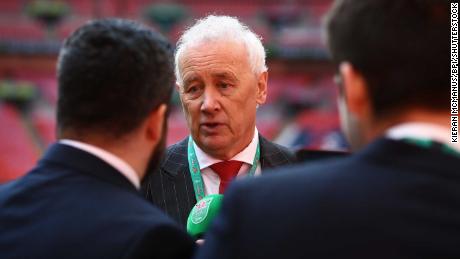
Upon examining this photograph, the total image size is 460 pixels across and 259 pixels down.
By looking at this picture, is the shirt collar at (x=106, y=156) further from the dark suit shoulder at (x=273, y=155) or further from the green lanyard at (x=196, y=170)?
the dark suit shoulder at (x=273, y=155)

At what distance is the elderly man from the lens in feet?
9.11

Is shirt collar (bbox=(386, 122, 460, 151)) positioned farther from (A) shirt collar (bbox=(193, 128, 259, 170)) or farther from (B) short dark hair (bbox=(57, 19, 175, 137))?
(A) shirt collar (bbox=(193, 128, 259, 170))

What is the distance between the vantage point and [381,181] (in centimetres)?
127

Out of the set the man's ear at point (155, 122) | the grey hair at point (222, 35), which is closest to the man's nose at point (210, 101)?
the grey hair at point (222, 35)

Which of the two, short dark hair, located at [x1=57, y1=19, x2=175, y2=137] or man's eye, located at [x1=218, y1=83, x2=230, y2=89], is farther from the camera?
man's eye, located at [x1=218, y1=83, x2=230, y2=89]

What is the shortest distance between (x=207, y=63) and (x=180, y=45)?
0.69 feet

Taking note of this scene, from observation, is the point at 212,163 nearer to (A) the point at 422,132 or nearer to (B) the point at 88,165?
(B) the point at 88,165

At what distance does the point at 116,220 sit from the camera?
152 cm

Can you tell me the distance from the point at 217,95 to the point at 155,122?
3.85ft

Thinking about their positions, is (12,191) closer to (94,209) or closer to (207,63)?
(94,209)

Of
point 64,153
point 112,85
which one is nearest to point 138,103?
point 112,85

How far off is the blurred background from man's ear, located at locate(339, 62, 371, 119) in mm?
13951

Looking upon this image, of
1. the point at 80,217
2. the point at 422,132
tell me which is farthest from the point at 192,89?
the point at 422,132

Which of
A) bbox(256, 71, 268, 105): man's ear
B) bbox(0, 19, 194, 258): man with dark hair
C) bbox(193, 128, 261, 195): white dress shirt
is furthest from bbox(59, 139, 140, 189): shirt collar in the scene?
bbox(256, 71, 268, 105): man's ear
